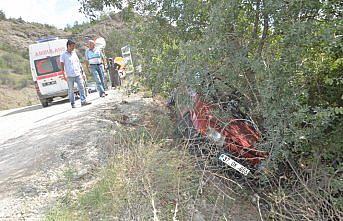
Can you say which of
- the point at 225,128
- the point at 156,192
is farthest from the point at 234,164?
the point at 156,192

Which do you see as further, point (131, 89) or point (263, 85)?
point (131, 89)

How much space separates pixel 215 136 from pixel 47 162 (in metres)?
2.49

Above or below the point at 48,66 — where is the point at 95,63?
above

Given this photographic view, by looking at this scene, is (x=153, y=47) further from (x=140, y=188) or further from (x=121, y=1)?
(x=140, y=188)

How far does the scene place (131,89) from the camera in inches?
317

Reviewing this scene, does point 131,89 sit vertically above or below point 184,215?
above

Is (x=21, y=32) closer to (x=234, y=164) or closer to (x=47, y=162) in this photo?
(x=47, y=162)

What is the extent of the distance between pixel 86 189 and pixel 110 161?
544 mm

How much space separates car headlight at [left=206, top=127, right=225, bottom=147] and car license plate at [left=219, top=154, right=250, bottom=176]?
21 centimetres

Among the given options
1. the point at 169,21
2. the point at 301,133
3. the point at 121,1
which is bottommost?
the point at 301,133

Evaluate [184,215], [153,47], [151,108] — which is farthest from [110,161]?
[151,108]

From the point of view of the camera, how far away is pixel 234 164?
5367 mm

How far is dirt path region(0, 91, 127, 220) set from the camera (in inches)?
180

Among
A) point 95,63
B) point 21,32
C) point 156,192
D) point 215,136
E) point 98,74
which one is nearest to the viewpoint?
point 156,192
